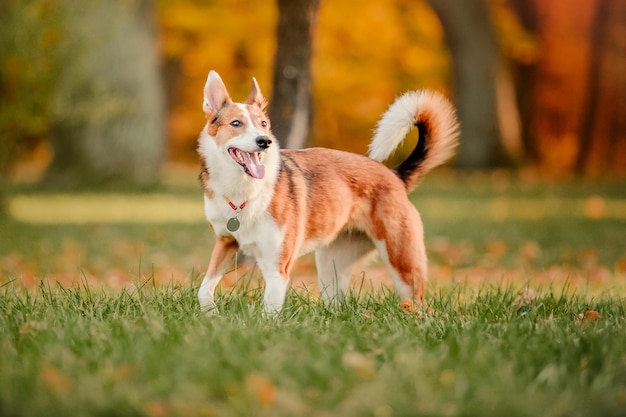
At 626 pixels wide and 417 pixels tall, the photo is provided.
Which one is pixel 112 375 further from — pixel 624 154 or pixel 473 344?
pixel 624 154

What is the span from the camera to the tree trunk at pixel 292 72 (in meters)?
7.59

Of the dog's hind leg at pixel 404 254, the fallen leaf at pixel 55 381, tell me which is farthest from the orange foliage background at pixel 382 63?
the fallen leaf at pixel 55 381

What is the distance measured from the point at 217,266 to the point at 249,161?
2.11 ft

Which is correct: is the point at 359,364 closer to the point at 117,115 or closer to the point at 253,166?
the point at 253,166

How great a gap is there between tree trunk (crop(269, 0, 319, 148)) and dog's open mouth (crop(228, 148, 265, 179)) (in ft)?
9.48

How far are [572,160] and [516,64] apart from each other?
12.3 ft

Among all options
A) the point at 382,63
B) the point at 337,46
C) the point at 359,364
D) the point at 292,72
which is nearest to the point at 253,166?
the point at 359,364

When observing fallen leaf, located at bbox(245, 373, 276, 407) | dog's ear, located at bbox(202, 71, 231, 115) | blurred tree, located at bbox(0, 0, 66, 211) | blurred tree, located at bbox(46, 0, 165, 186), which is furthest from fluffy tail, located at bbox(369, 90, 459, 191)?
blurred tree, located at bbox(46, 0, 165, 186)

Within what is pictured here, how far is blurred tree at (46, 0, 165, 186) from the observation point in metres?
15.6

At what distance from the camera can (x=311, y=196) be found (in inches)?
207

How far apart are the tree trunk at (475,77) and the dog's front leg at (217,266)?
1555 centimetres

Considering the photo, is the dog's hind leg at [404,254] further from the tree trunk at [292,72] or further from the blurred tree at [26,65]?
the blurred tree at [26,65]

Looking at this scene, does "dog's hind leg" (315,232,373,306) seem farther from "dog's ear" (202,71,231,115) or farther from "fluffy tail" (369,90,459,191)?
"dog's ear" (202,71,231,115)

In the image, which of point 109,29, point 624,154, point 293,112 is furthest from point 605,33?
point 293,112
